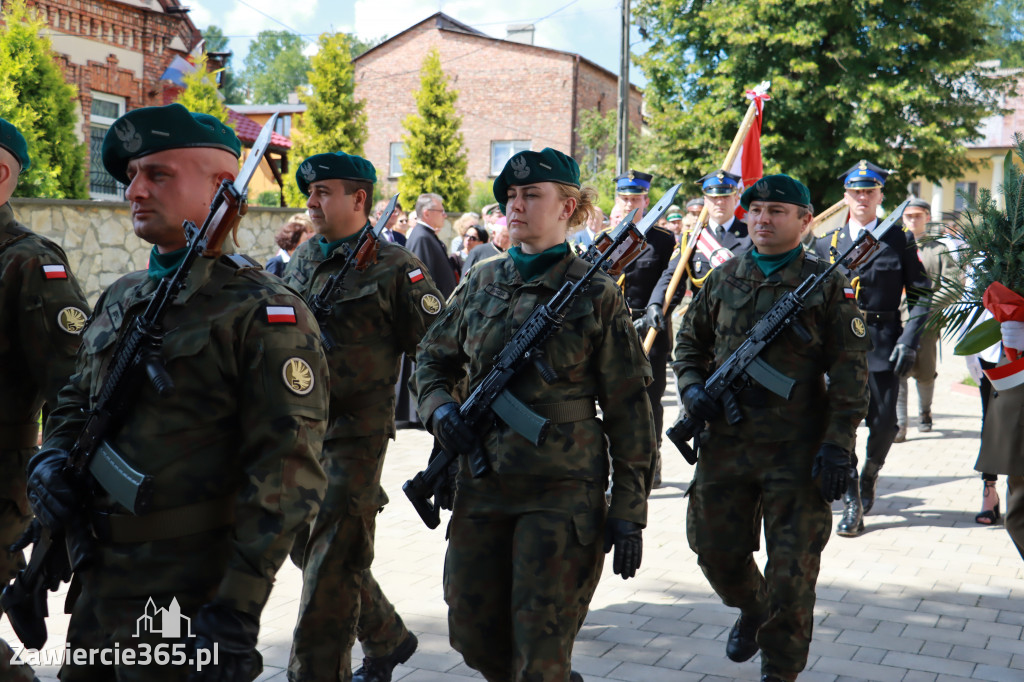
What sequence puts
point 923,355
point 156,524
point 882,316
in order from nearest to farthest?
point 156,524 → point 882,316 → point 923,355

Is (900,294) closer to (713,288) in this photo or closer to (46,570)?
(713,288)

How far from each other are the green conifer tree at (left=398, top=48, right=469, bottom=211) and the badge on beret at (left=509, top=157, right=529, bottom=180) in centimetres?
2313

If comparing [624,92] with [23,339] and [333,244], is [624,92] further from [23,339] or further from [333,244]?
[23,339]

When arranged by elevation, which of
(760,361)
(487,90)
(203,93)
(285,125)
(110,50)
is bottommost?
(760,361)

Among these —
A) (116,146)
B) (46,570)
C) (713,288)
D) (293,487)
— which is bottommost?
(46,570)

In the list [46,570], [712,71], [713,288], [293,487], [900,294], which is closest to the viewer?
[293,487]

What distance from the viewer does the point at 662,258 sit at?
324 inches

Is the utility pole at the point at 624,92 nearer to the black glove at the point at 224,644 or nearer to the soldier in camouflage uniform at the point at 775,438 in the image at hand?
the soldier in camouflage uniform at the point at 775,438

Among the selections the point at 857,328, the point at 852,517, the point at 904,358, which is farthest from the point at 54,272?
the point at 904,358

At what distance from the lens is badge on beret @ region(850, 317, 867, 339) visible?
451 centimetres

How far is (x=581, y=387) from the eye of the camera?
3.51 meters

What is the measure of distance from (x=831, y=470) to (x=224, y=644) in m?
2.85

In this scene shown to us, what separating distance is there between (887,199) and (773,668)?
25.3 metres

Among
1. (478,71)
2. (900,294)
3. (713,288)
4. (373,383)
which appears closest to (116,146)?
(373,383)
